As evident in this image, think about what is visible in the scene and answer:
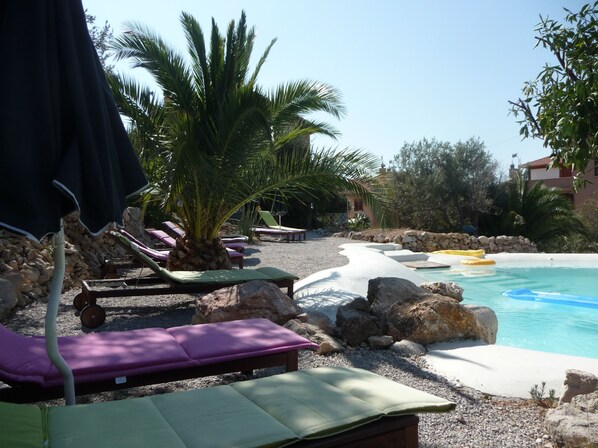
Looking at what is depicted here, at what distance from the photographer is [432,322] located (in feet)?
16.1

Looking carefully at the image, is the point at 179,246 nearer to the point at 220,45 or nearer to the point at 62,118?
the point at 220,45

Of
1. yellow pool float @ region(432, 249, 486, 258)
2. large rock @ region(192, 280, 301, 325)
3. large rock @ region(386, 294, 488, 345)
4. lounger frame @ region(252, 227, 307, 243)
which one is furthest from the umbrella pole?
lounger frame @ region(252, 227, 307, 243)

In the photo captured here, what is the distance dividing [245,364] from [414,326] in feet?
7.19

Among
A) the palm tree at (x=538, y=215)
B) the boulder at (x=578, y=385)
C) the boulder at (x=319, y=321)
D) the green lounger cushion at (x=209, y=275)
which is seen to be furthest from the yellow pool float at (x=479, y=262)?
the boulder at (x=578, y=385)

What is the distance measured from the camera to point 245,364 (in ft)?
11.1

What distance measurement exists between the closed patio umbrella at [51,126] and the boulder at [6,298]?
4215 millimetres

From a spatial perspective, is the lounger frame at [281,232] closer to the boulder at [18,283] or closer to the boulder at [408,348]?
the boulder at [18,283]

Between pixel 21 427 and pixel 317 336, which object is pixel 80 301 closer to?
pixel 317 336

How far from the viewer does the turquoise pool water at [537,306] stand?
7.47 metres

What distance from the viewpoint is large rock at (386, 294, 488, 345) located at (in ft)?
16.1

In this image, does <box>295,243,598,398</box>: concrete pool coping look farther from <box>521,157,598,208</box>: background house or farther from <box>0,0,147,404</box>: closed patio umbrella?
<box>521,157,598,208</box>: background house

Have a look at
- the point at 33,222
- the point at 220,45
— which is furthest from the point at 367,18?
the point at 33,222

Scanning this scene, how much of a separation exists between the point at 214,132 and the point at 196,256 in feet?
6.71

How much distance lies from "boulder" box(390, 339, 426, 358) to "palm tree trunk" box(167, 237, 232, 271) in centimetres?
417
